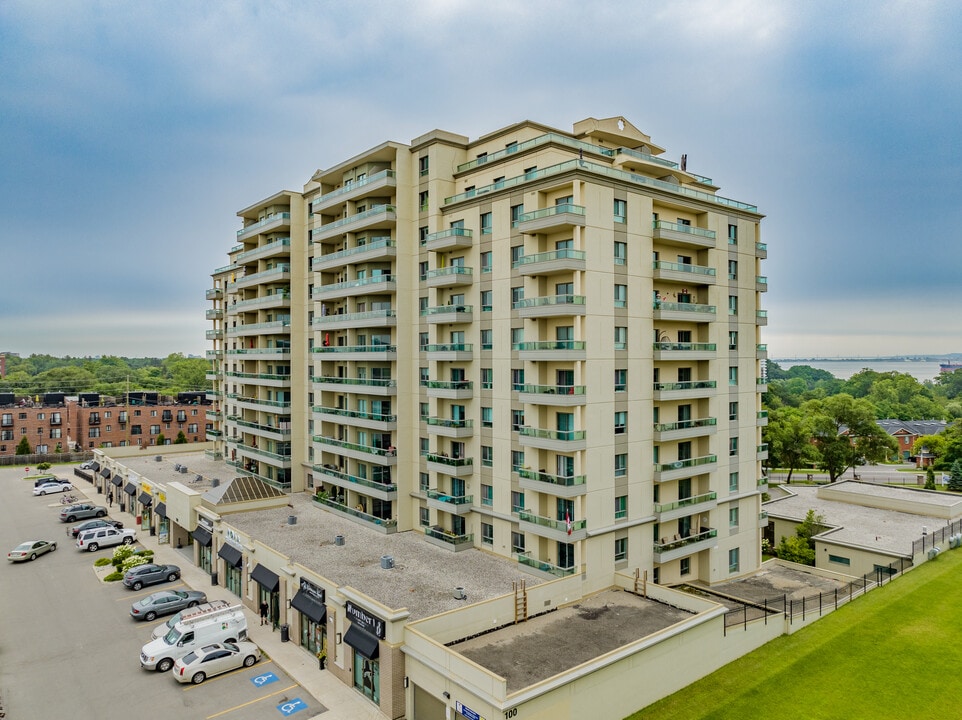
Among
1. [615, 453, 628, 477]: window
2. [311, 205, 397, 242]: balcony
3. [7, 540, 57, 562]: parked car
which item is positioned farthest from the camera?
[7, 540, 57, 562]: parked car

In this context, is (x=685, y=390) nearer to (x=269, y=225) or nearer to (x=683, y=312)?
(x=683, y=312)

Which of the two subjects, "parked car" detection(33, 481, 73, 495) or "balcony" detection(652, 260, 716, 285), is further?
"parked car" detection(33, 481, 73, 495)

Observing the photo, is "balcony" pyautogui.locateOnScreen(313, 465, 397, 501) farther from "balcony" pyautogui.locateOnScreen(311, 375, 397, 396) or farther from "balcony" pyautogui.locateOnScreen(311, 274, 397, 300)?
"balcony" pyautogui.locateOnScreen(311, 274, 397, 300)

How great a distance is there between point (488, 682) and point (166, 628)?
22.9 metres

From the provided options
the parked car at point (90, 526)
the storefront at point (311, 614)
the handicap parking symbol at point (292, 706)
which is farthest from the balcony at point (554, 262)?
the parked car at point (90, 526)

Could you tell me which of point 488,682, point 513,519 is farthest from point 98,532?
point 488,682

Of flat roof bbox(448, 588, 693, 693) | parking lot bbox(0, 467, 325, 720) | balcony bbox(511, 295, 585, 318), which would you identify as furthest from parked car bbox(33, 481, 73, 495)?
balcony bbox(511, 295, 585, 318)

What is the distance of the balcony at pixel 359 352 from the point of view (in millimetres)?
44281

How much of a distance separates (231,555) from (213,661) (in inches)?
440

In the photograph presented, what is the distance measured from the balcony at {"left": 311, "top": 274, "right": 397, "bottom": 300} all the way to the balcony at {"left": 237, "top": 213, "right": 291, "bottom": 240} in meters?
10.3

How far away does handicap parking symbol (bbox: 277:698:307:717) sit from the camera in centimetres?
2688

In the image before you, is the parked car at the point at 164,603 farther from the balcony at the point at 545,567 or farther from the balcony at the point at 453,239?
the balcony at the point at 453,239

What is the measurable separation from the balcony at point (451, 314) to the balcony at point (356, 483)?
13.0m

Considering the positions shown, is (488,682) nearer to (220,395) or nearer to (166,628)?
(166,628)
